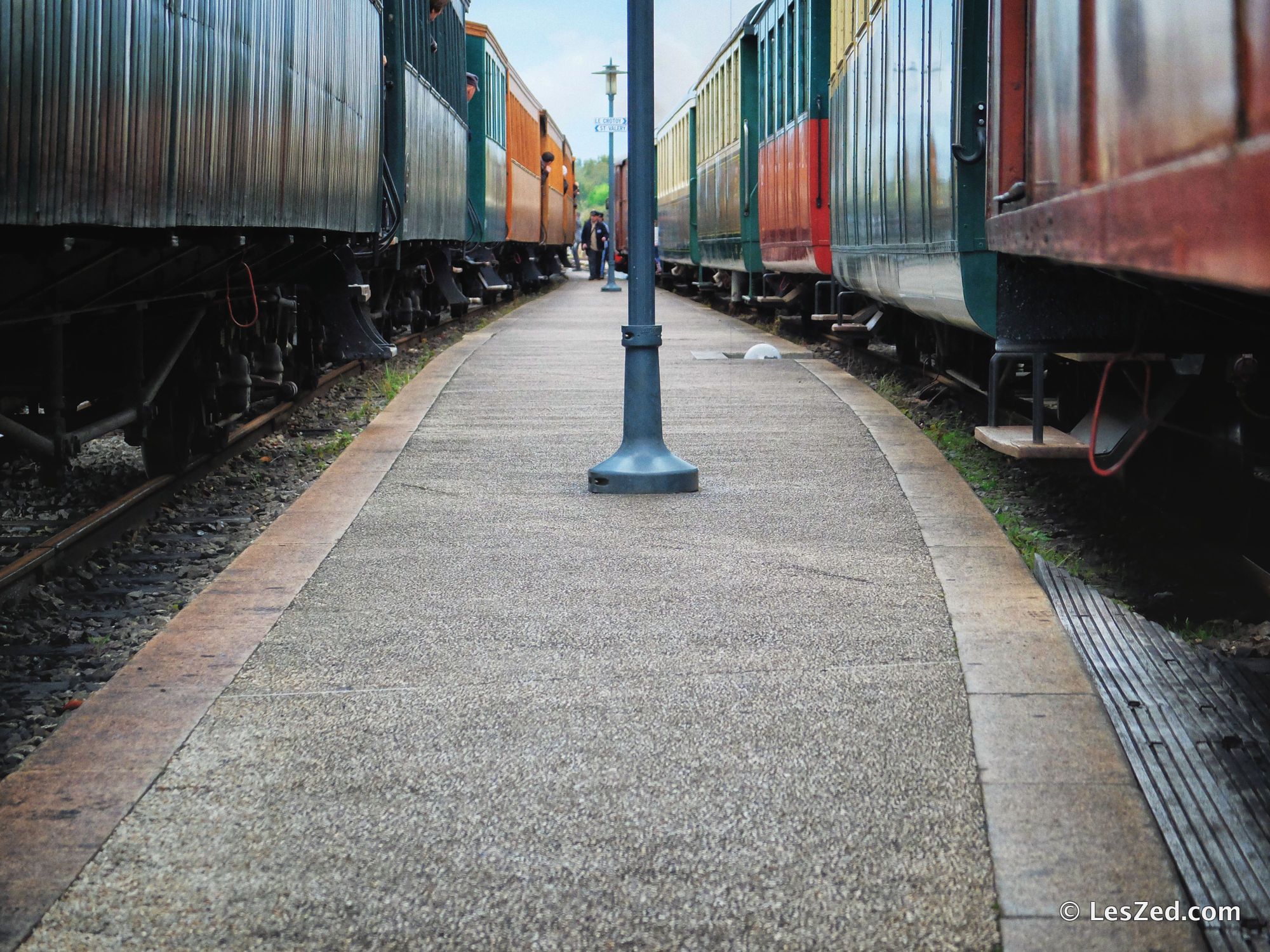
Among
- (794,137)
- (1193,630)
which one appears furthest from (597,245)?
(1193,630)

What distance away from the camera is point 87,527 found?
5.43 meters

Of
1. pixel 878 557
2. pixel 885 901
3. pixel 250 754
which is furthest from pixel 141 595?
pixel 885 901

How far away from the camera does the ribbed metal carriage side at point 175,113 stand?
3.83 meters

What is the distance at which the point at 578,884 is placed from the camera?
256cm

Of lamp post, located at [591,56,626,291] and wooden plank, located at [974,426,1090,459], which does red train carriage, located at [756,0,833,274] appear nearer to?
wooden plank, located at [974,426,1090,459]

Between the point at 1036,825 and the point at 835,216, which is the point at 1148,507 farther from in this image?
the point at 835,216

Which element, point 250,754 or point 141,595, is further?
point 141,595

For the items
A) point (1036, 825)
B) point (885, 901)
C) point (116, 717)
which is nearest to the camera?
point (885, 901)

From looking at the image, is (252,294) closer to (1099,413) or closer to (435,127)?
(1099,413)

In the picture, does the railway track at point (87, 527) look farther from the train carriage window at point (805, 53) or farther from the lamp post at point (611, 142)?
the lamp post at point (611, 142)

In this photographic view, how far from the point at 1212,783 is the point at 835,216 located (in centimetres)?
864

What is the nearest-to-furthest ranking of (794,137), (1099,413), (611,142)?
(1099,413) → (794,137) → (611,142)

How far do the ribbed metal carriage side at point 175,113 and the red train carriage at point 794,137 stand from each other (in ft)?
16.7

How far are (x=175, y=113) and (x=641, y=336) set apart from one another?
2198mm
